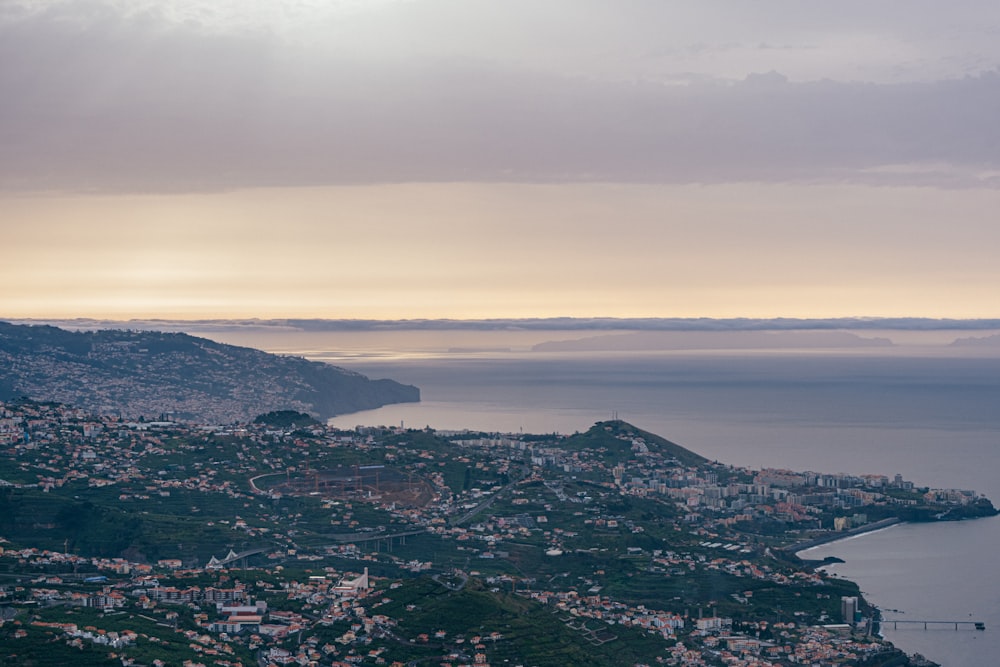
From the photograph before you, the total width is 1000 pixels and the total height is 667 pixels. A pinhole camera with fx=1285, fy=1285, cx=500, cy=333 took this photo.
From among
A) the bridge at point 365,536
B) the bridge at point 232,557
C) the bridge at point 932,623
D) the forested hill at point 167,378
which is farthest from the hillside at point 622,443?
the forested hill at point 167,378

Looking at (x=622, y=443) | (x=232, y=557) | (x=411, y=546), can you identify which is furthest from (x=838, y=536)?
(x=232, y=557)

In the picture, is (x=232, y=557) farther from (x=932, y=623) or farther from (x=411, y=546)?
(x=932, y=623)

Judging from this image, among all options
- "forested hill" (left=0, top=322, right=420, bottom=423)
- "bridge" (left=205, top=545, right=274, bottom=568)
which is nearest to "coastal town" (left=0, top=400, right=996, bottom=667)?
"bridge" (left=205, top=545, right=274, bottom=568)

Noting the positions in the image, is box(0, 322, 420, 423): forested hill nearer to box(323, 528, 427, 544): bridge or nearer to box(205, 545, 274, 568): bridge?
box(323, 528, 427, 544): bridge

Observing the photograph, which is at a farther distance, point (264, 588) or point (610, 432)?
point (610, 432)

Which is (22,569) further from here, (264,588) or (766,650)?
(766,650)

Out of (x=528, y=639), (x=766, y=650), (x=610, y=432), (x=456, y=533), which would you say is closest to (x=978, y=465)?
(x=610, y=432)

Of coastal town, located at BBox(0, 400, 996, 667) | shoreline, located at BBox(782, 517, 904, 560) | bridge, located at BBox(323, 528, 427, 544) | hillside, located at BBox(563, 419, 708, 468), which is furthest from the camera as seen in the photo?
hillside, located at BBox(563, 419, 708, 468)
